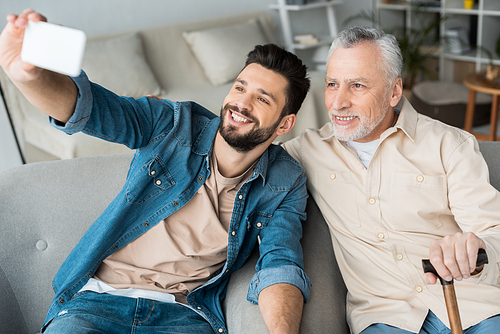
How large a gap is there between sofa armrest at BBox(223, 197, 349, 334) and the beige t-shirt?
106mm

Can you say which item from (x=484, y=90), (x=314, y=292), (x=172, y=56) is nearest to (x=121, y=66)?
(x=172, y=56)

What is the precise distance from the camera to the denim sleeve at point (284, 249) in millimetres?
1317

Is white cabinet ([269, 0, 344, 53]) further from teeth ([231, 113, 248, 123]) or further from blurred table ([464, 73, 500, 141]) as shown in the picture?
teeth ([231, 113, 248, 123])

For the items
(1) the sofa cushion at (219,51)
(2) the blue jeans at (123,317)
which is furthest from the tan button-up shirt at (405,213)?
(1) the sofa cushion at (219,51)

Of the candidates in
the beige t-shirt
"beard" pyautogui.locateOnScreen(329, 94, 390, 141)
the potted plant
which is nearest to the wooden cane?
"beard" pyautogui.locateOnScreen(329, 94, 390, 141)

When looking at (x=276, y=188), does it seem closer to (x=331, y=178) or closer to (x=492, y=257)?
(x=331, y=178)

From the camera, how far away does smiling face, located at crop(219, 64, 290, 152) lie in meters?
1.44

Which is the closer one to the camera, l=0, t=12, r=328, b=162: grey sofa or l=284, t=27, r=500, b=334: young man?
l=284, t=27, r=500, b=334: young man

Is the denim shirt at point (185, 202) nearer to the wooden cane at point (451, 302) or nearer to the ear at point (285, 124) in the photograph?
the ear at point (285, 124)

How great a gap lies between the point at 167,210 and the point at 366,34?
819 millimetres

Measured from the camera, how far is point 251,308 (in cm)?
132

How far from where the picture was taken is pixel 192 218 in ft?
4.76

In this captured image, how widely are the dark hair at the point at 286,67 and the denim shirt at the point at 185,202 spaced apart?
0.20 meters

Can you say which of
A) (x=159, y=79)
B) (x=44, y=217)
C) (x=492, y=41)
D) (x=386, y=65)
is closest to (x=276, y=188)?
(x=386, y=65)
